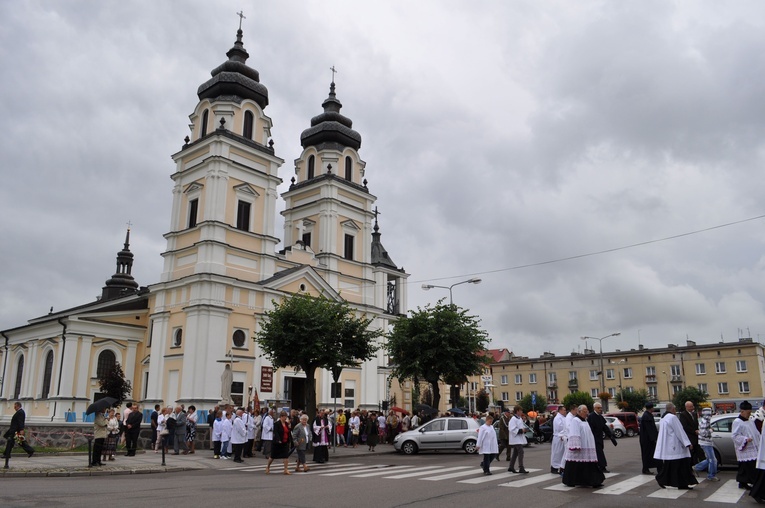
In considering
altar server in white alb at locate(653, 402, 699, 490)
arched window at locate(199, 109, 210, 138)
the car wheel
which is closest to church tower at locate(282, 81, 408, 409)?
arched window at locate(199, 109, 210, 138)

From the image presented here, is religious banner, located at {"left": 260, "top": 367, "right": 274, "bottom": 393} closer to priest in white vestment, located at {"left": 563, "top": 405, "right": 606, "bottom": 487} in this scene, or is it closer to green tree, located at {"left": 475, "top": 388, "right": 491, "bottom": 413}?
priest in white vestment, located at {"left": 563, "top": 405, "right": 606, "bottom": 487}

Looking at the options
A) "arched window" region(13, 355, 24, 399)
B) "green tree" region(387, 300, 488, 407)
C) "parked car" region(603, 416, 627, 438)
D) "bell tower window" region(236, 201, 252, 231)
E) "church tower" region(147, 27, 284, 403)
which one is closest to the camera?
"green tree" region(387, 300, 488, 407)

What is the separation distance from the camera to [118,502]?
1077 cm

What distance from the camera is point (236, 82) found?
41.8m

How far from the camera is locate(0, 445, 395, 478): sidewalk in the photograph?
51.7 ft

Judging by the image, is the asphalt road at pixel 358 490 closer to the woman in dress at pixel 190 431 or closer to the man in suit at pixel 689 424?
the man in suit at pixel 689 424

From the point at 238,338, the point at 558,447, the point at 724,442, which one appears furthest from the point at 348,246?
the point at 724,442

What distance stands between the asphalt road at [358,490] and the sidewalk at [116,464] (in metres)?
0.64

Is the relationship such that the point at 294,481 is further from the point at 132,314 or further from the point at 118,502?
the point at 132,314

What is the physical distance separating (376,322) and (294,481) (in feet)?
112

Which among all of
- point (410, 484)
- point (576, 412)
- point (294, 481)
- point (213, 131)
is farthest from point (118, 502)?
point (213, 131)

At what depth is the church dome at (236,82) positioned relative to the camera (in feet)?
137

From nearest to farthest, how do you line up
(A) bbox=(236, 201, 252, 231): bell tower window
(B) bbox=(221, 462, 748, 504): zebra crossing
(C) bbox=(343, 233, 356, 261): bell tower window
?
1. (B) bbox=(221, 462, 748, 504): zebra crossing
2. (A) bbox=(236, 201, 252, 231): bell tower window
3. (C) bbox=(343, 233, 356, 261): bell tower window

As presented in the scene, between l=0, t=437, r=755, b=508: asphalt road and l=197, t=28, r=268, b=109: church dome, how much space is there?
98.5 feet
